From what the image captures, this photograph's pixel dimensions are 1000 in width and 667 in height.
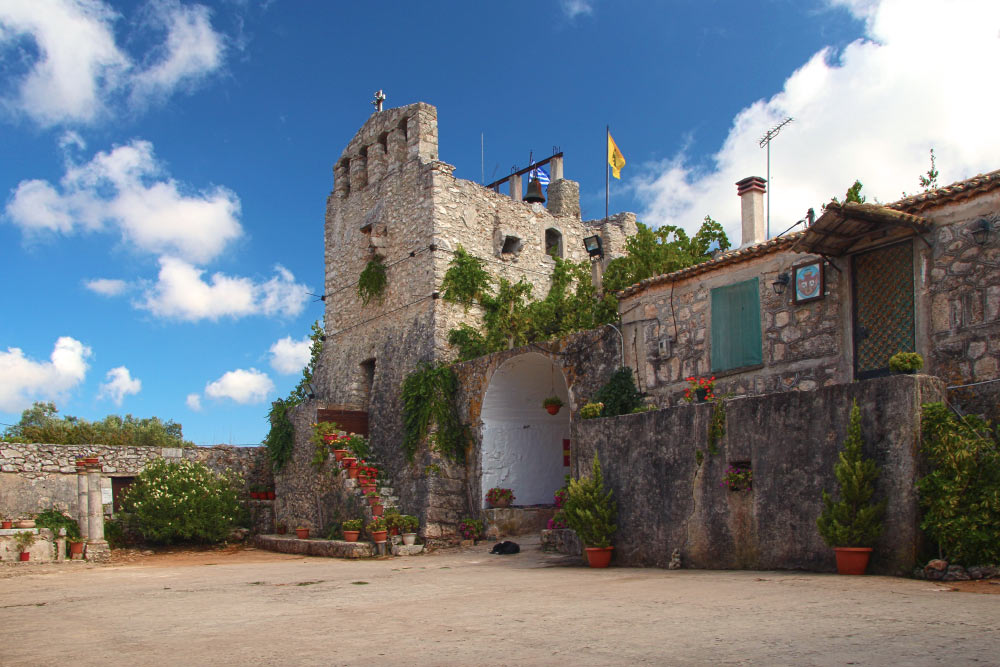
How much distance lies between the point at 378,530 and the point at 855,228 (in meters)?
10.4

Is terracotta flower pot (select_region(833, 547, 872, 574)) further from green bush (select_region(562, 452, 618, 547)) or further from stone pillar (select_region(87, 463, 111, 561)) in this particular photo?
stone pillar (select_region(87, 463, 111, 561))

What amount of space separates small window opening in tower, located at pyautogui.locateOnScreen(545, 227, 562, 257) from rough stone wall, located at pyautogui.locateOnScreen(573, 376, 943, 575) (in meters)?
11.0

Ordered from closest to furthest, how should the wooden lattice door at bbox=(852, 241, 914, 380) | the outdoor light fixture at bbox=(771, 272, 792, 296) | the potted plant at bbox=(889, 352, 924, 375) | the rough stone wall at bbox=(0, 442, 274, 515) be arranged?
the potted plant at bbox=(889, 352, 924, 375), the wooden lattice door at bbox=(852, 241, 914, 380), the outdoor light fixture at bbox=(771, 272, 792, 296), the rough stone wall at bbox=(0, 442, 274, 515)

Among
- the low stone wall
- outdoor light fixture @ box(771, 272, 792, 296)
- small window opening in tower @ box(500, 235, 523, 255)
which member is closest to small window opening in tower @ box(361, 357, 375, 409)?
the low stone wall

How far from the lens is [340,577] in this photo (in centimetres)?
1169

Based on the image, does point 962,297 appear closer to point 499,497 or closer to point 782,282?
point 782,282

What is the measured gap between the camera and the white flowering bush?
59.5 ft

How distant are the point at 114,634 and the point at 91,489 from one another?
1209 cm

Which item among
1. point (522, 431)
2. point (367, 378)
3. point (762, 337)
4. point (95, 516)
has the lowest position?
point (95, 516)

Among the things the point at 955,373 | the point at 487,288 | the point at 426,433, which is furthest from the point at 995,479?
the point at 487,288

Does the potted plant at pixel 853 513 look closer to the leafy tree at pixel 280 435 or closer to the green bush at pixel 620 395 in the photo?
the green bush at pixel 620 395

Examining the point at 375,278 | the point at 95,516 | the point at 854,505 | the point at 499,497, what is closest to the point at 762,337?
the point at 854,505

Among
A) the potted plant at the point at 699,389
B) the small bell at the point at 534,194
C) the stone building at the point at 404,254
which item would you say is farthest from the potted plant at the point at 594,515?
the small bell at the point at 534,194

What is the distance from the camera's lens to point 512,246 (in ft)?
69.7
